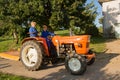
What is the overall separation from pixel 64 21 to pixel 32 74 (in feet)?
39.1

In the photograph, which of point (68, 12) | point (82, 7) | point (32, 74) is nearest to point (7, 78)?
point (32, 74)

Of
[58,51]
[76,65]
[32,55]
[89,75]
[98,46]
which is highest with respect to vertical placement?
[58,51]

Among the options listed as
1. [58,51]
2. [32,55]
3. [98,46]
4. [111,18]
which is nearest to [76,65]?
[58,51]

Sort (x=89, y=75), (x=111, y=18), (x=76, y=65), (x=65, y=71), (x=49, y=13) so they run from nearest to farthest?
(x=89, y=75) < (x=76, y=65) < (x=65, y=71) < (x=49, y=13) < (x=111, y=18)

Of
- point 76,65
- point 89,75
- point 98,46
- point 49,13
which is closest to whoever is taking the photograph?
point 89,75

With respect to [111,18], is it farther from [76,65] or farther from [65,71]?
[76,65]

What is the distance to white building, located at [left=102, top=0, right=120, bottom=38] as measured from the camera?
1227 inches

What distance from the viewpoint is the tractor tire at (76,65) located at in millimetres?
9234

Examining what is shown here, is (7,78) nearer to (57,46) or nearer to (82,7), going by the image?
(57,46)

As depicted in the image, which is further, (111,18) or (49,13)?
(111,18)

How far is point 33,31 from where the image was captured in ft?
35.0

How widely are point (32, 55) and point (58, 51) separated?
3.48 ft

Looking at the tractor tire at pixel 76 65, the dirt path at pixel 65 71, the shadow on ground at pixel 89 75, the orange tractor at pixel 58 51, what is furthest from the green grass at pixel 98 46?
the tractor tire at pixel 76 65

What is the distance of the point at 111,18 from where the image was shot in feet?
105
